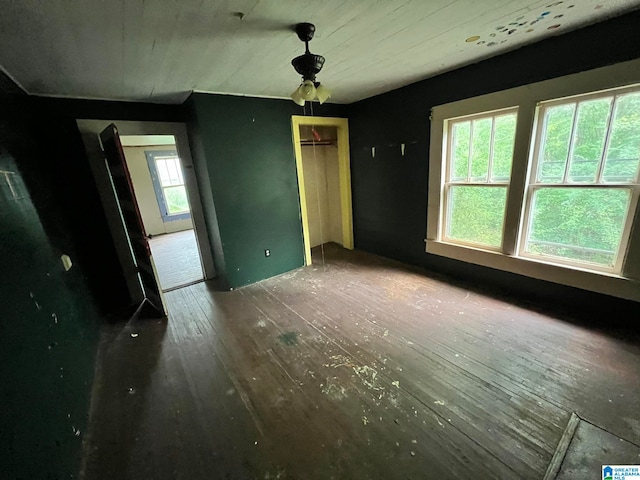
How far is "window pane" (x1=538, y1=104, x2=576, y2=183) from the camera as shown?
2.12 m

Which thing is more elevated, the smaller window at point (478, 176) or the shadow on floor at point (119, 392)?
the smaller window at point (478, 176)

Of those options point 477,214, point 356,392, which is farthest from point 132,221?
point 477,214

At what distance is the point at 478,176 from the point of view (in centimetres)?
277

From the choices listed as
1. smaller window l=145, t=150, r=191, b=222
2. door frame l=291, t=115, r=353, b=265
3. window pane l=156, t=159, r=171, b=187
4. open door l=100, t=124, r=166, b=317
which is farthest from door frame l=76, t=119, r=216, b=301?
window pane l=156, t=159, r=171, b=187

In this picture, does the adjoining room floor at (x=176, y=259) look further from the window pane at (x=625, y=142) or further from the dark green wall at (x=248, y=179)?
the window pane at (x=625, y=142)

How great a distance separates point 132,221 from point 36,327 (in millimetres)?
1629

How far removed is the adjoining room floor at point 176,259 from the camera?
3.76 m

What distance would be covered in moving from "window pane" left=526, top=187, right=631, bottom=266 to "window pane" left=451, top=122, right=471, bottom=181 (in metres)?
0.74

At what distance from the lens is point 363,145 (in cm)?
385

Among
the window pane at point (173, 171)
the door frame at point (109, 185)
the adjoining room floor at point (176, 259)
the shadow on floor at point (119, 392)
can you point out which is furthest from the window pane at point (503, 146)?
the window pane at point (173, 171)

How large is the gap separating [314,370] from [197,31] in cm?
234

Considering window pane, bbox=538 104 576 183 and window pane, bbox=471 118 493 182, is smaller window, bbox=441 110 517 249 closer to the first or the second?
window pane, bbox=471 118 493 182

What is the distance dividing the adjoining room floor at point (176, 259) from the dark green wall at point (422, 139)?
2.81 metres

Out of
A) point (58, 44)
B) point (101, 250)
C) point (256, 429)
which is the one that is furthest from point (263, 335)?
point (58, 44)
